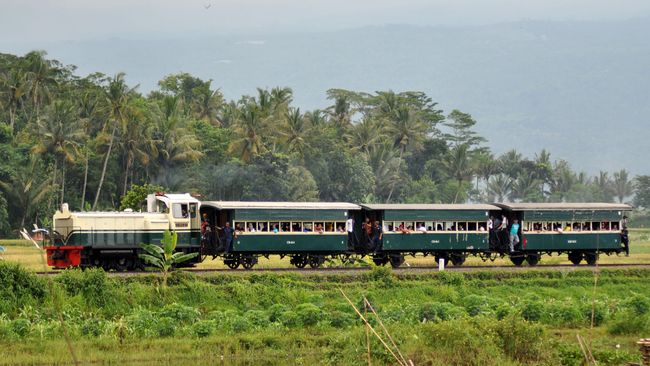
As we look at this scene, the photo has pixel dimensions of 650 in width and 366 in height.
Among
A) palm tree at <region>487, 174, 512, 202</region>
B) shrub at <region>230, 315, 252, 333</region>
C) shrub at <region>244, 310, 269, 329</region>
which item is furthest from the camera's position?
palm tree at <region>487, 174, 512, 202</region>

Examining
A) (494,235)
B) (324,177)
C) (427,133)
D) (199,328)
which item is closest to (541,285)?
(494,235)

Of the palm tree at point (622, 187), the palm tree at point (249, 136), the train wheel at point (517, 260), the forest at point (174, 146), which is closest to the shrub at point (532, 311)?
the train wheel at point (517, 260)

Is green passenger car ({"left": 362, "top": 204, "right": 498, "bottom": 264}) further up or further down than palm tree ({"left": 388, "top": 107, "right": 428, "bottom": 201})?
further down

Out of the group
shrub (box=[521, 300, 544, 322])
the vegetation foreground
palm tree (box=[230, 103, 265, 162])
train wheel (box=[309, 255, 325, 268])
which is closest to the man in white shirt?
train wheel (box=[309, 255, 325, 268])

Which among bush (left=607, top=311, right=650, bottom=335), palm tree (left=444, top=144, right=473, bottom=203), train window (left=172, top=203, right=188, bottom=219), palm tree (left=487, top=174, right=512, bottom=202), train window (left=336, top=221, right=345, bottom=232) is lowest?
bush (left=607, top=311, right=650, bottom=335)

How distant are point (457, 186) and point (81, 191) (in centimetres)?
4678

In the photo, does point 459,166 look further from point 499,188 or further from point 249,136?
point 249,136

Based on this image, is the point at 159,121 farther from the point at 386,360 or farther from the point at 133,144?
the point at 386,360

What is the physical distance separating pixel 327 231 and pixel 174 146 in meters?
38.7

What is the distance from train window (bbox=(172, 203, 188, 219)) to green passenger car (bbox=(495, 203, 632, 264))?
13439 millimetres

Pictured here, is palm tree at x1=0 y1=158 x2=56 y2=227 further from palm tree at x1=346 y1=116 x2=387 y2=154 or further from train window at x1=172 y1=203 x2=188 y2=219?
train window at x1=172 y1=203 x2=188 y2=219

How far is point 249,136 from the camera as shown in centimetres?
7975

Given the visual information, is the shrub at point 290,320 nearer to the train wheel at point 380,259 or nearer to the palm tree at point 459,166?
the train wheel at point 380,259

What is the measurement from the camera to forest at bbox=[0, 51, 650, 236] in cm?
7306
